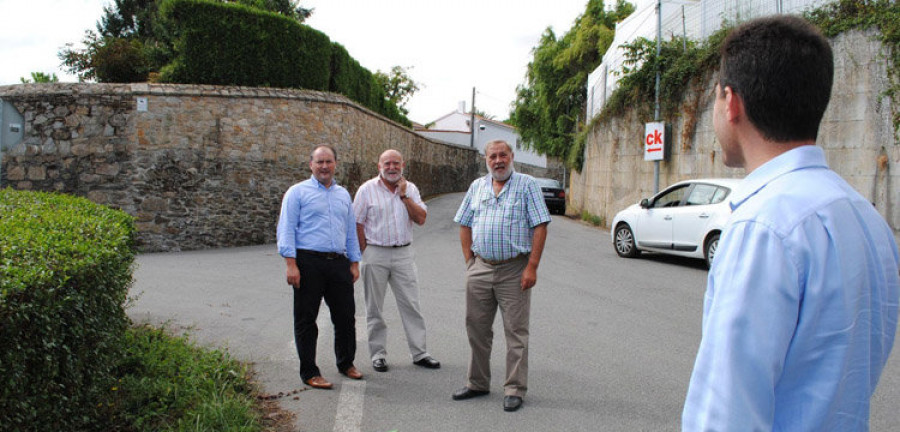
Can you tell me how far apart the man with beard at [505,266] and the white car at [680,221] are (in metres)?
6.54

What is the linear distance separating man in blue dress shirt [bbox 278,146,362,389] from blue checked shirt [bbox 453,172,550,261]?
116 centimetres

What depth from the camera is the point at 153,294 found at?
8516 millimetres

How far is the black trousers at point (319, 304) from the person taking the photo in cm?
503

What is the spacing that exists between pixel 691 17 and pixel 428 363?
15047 millimetres

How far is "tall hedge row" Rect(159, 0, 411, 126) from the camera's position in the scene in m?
16.2

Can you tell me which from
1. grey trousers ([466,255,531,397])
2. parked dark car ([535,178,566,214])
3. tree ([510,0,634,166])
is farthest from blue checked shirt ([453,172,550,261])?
tree ([510,0,634,166])

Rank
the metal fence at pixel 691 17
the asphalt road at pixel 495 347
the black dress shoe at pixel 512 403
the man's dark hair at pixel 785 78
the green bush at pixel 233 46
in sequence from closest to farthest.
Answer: the man's dark hair at pixel 785 78 → the asphalt road at pixel 495 347 → the black dress shoe at pixel 512 403 → the metal fence at pixel 691 17 → the green bush at pixel 233 46

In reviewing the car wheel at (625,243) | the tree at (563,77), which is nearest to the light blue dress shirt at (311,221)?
the car wheel at (625,243)

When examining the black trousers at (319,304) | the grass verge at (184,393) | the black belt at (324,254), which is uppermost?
the black belt at (324,254)

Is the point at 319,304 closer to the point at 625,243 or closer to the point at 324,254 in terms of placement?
the point at 324,254

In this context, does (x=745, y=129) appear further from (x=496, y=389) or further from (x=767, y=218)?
(x=496, y=389)

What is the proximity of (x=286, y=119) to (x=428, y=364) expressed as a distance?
11.9 m

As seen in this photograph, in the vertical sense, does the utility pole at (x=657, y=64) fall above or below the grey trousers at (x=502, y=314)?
above

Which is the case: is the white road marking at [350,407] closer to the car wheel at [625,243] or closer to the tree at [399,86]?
the car wheel at [625,243]
